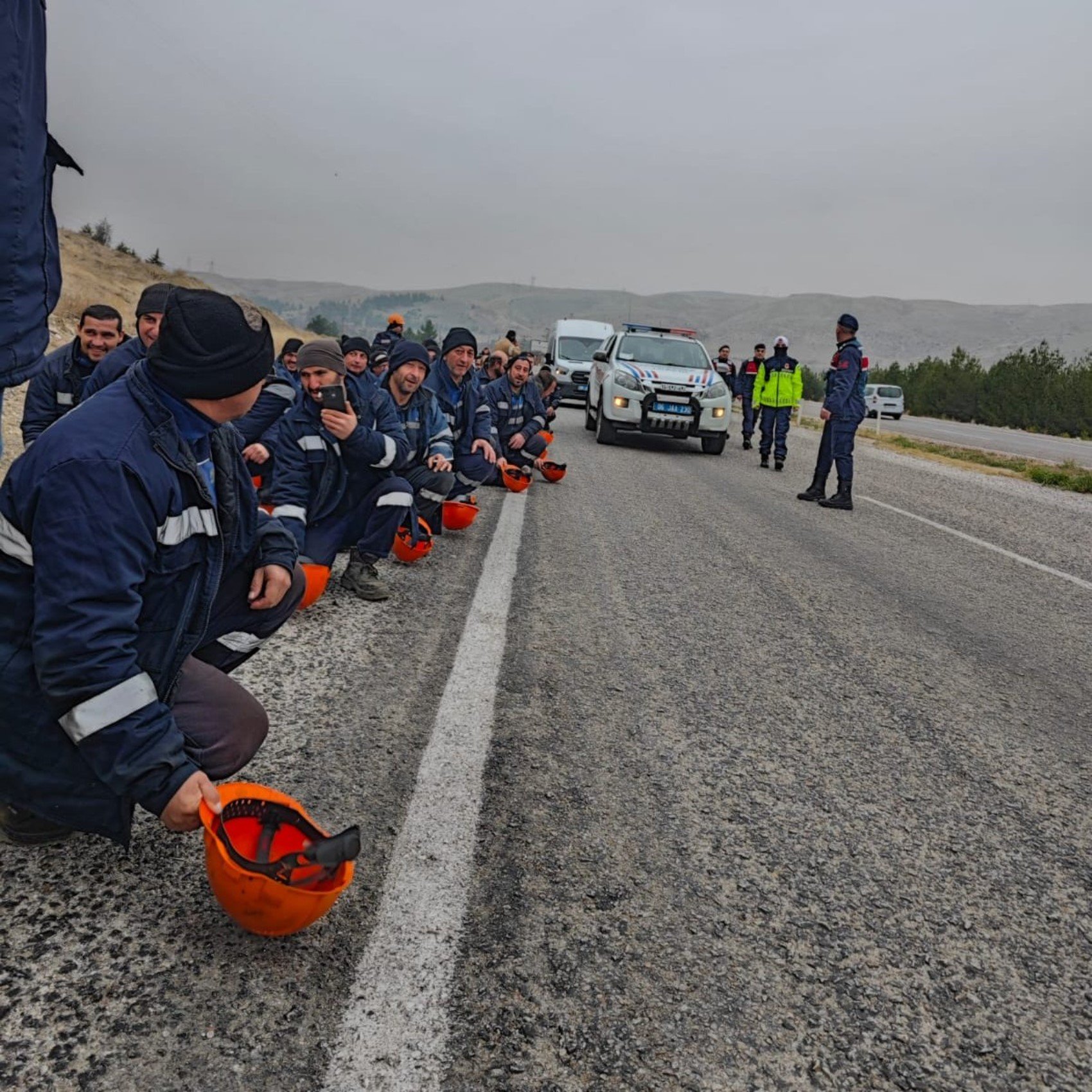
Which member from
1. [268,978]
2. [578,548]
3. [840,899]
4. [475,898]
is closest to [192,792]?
[268,978]

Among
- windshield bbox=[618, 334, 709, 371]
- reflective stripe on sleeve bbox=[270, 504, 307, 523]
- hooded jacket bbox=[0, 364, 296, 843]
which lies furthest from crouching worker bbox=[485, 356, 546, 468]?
hooded jacket bbox=[0, 364, 296, 843]

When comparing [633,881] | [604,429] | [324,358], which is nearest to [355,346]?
[324,358]

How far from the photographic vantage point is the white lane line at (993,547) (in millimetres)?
7547

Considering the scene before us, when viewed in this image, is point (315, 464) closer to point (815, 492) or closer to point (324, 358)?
point (324, 358)

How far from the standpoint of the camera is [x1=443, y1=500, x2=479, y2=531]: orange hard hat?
23.2 ft

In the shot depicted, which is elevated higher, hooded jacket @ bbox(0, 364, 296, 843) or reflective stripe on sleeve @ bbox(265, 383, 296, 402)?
reflective stripe on sleeve @ bbox(265, 383, 296, 402)

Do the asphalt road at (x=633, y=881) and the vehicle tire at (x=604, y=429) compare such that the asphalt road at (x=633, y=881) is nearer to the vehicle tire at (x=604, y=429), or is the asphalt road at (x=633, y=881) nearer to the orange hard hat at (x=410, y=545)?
the orange hard hat at (x=410, y=545)

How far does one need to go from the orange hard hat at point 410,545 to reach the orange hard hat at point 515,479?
3432 mm

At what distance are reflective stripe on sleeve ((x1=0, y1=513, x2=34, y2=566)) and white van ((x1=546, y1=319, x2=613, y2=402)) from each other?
2435cm

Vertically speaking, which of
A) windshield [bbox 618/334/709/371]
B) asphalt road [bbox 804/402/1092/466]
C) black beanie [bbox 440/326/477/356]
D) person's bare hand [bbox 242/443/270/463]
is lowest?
asphalt road [bbox 804/402/1092/466]

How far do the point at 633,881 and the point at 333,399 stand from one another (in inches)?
124

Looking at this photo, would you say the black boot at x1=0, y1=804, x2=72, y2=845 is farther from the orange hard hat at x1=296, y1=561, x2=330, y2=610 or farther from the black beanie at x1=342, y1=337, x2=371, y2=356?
the black beanie at x1=342, y1=337, x2=371, y2=356

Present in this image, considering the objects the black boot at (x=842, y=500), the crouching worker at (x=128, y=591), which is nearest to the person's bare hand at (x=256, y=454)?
the crouching worker at (x=128, y=591)

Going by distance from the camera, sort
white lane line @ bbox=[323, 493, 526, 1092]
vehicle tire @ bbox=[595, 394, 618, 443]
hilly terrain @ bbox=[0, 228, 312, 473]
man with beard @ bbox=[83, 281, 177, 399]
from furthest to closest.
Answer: hilly terrain @ bbox=[0, 228, 312, 473] < vehicle tire @ bbox=[595, 394, 618, 443] < man with beard @ bbox=[83, 281, 177, 399] < white lane line @ bbox=[323, 493, 526, 1092]
